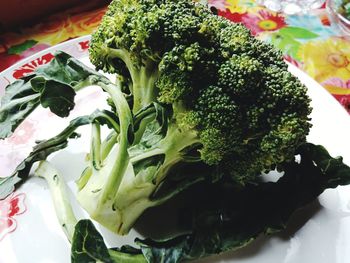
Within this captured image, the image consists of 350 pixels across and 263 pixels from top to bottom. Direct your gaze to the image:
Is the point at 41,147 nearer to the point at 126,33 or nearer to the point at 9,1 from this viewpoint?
the point at 126,33

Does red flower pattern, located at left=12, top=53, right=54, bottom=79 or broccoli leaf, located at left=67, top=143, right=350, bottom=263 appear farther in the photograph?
red flower pattern, located at left=12, top=53, right=54, bottom=79

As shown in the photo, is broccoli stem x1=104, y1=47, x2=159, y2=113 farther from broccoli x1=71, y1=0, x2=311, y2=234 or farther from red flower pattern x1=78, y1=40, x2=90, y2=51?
red flower pattern x1=78, y1=40, x2=90, y2=51

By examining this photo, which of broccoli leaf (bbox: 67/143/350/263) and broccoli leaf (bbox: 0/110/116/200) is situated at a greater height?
broccoli leaf (bbox: 0/110/116/200)

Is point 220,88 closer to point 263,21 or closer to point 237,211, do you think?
point 237,211

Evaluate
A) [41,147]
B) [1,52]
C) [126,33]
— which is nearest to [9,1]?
[1,52]

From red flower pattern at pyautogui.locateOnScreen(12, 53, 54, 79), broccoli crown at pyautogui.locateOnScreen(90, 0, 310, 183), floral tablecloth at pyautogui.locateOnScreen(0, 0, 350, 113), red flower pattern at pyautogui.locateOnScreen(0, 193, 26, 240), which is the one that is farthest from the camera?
floral tablecloth at pyautogui.locateOnScreen(0, 0, 350, 113)

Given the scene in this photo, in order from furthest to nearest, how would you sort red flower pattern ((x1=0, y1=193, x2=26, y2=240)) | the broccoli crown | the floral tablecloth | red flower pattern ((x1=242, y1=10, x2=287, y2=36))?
red flower pattern ((x1=242, y1=10, x2=287, y2=36)) < the floral tablecloth < red flower pattern ((x1=0, y1=193, x2=26, y2=240)) < the broccoli crown

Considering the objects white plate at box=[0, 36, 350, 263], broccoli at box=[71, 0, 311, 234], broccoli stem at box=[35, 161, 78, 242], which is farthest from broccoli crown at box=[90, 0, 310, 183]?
broccoli stem at box=[35, 161, 78, 242]
